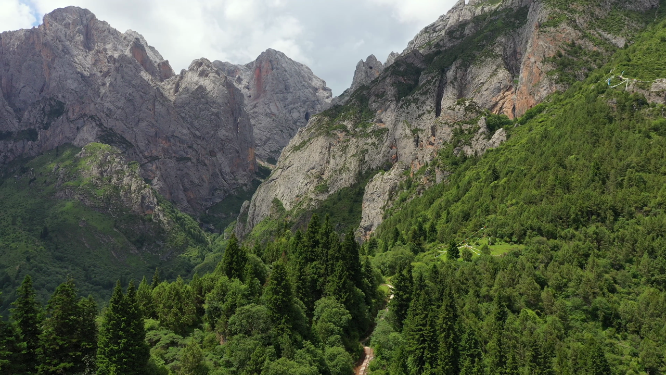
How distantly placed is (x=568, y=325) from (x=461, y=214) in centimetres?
5183

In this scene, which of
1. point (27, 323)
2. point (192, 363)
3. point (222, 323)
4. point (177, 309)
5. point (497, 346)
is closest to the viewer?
point (27, 323)

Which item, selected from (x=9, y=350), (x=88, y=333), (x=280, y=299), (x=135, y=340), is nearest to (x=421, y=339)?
(x=280, y=299)

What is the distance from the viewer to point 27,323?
5375 cm

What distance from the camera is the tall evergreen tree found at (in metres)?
53.2

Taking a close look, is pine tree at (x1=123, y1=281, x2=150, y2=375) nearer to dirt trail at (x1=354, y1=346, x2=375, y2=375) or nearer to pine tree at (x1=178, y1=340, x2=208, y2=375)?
pine tree at (x1=178, y1=340, x2=208, y2=375)

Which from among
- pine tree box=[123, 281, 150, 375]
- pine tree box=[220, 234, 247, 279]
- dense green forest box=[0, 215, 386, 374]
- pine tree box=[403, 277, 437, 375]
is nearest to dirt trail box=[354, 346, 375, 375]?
dense green forest box=[0, 215, 386, 374]

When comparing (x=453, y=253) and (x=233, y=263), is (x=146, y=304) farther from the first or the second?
(x=453, y=253)

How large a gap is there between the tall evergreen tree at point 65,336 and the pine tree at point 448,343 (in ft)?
162

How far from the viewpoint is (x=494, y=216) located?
119 metres

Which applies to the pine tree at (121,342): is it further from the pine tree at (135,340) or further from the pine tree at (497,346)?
the pine tree at (497,346)

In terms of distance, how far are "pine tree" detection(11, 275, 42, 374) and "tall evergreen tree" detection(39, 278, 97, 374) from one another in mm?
860

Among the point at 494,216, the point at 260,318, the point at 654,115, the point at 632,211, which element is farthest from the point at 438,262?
the point at 654,115

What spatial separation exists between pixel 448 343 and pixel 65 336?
5351 cm

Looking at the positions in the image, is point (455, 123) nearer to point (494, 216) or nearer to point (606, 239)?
point (494, 216)
